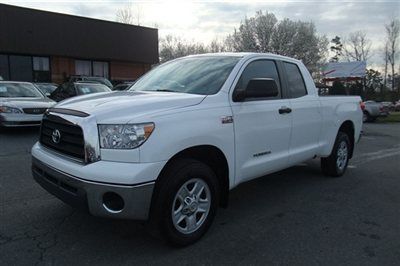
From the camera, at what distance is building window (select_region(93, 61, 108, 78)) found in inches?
1275

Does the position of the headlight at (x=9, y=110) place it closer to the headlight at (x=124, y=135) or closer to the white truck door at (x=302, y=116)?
the white truck door at (x=302, y=116)

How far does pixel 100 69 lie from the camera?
108 ft

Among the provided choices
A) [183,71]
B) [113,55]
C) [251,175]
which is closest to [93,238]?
[251,175]

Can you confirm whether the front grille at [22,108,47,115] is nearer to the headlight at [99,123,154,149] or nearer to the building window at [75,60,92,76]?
the headlight at [99,123,154,149]

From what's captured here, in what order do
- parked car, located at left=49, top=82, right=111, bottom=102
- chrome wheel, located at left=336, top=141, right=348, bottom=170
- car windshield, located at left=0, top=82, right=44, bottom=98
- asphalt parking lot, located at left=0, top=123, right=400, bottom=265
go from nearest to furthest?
asphalt parking lot, located at left=0, top=123, right=400, bottom=265 < chrome wheel, located at left=336, top=141, right=348, bottom=170 < car windshield, located at left=0, top=82, right=44, bottom=98 < parked car, located at left=49, top=82, right=111, bottom=102

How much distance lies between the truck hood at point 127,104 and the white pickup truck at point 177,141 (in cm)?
1

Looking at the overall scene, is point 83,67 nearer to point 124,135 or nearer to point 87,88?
point 87,88

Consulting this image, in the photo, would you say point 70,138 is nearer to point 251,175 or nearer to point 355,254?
point 251,175

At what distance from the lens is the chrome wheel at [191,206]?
146 inches

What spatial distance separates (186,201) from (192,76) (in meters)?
1.59

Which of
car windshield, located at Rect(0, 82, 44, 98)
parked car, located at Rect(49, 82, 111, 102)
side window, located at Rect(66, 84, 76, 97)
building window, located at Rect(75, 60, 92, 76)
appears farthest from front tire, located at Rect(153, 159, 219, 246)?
building window, located at Rect(75, 60, 92, 76)

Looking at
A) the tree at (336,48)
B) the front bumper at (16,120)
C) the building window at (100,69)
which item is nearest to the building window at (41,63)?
the building window at (100,69)

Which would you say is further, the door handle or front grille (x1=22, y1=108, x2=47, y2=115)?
front grille (x1=22, y1=108, x2=47, y2=115)

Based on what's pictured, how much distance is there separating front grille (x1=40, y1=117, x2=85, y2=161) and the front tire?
0.79m
